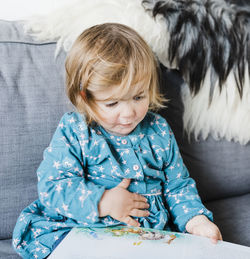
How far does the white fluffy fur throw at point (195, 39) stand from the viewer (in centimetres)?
98

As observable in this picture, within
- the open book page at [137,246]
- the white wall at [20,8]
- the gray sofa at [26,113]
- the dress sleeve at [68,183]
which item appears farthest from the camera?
the white wall at [20,8]

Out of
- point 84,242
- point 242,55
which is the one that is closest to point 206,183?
point 242,55

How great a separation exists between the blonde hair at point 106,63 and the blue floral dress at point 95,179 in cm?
9

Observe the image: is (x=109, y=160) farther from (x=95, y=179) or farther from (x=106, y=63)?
(x=106, y=63)

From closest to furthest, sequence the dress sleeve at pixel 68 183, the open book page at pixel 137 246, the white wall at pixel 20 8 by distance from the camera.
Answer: the open book page at pixel 137 246, the dress sleeve at pixel 68 183, the white wall at pixel 20 8

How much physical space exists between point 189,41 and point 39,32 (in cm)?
41

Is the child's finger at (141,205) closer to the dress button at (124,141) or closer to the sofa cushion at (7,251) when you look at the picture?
the dress button at (124,141)

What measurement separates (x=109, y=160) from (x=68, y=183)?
11cm

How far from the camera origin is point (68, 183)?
0.81m

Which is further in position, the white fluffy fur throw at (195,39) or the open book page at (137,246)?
the white fluffy fur throw at (195,39)

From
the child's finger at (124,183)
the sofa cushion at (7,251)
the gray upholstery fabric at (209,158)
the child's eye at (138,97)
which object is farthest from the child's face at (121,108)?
the sofa cushion at (7,251)

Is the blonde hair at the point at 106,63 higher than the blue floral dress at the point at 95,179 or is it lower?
higher

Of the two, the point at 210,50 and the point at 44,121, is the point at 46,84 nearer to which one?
the point at 44,121

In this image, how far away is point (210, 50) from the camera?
39.7 inches
